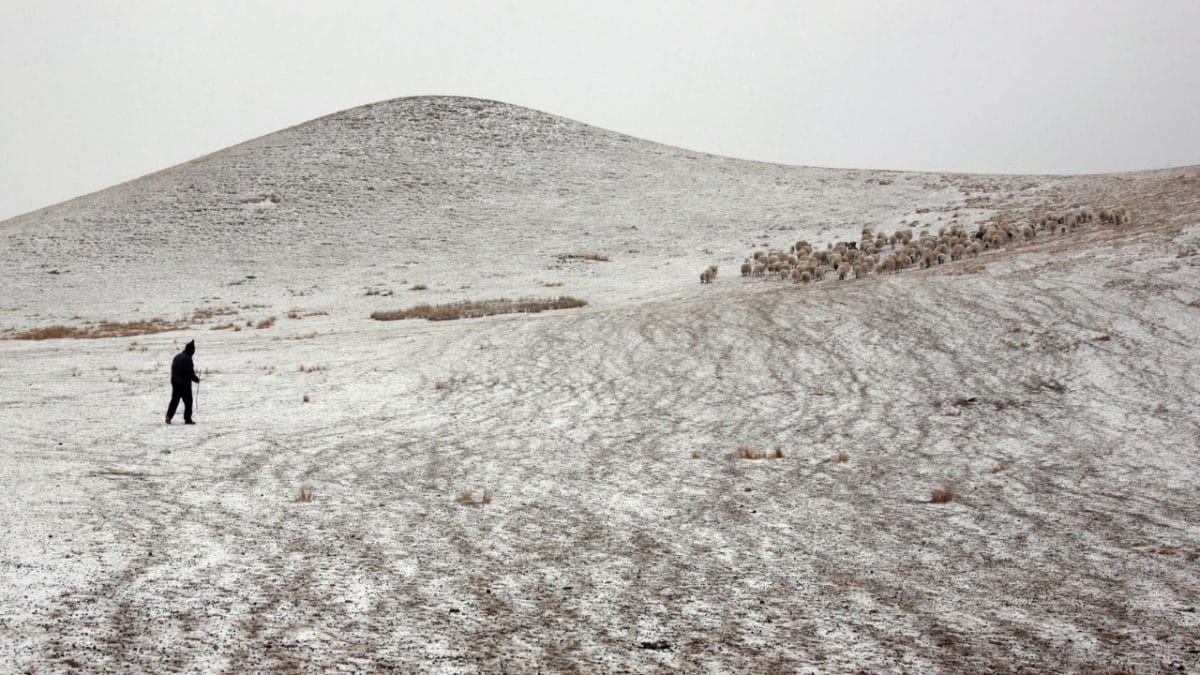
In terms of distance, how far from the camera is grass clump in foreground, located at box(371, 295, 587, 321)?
113 ft

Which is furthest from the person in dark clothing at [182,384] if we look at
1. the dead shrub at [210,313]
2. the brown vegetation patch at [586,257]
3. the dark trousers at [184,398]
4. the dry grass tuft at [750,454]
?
the brown vegetation patch at [586,257]

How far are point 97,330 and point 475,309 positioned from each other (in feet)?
50.4

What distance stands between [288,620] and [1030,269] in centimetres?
2438

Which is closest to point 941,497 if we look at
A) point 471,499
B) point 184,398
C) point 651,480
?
point 651,480

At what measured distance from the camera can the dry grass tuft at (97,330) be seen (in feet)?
114

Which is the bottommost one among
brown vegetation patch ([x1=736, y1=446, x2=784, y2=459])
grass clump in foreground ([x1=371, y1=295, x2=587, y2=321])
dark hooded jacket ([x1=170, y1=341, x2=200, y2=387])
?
brown vegetation patch ([x1=736, y1=446, x2=784, y2=459])

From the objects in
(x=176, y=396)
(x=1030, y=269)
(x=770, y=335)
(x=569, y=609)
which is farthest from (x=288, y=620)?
(x=1030, y=269)

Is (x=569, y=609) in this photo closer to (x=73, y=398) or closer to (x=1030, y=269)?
(x=73, y=398)

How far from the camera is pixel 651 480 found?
1361cm

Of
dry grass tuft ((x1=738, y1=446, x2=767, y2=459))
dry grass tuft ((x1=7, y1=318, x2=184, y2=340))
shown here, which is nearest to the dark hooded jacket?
dry grass tuft ((x1=738, y1=446, x2=767, y2=459))

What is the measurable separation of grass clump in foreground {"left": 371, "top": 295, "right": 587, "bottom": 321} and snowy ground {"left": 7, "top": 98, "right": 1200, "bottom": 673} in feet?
5.04

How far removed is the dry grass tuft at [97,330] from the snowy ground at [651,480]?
2213mm

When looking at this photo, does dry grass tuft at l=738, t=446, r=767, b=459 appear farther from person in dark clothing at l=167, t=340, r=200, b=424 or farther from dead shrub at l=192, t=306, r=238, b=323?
dead shrub at l=192, t=306, r=238, b=323

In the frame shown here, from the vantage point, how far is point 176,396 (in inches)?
694
